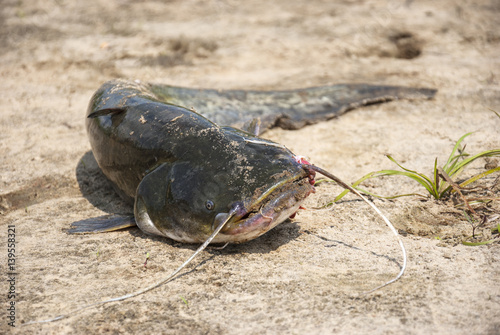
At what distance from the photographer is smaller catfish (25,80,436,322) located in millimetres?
2217

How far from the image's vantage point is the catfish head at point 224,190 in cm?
221

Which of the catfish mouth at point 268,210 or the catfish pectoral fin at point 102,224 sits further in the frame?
the catfish pectoral fin at point 102,224

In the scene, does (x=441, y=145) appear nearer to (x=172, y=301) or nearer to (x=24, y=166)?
(x=172, y=301)

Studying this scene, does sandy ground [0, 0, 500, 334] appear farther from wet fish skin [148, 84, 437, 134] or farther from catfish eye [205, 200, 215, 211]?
catfish eye [205, 200, 215, 211]

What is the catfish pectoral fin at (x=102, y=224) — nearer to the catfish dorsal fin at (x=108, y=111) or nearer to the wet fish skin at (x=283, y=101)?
the catfish dorsal fin at (x=108, y=111)

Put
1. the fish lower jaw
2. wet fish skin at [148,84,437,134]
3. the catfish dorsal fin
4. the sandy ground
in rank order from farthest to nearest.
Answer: wet fish skin at [148,84,437,134]
the catfish dorsal fin
the fish lower jaw
the sandy ground

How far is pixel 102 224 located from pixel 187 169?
698 mm

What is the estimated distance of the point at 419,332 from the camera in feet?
5.90

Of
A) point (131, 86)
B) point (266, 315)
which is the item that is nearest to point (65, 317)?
point (266, 315)

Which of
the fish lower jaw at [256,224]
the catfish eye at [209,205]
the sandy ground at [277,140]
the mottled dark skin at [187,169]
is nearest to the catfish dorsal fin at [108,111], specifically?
the mottled dark skin at [187,169]

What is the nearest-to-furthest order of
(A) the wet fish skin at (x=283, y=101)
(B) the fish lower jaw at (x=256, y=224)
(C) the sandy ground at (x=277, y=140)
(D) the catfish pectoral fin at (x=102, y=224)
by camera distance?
(C) the sandy ground at (x=277, y=140), (B) the fish lower jaw at (x=256, y=224), (D) the catfish pectoral fin at (x=102, y=224), (A) the wet fish skin at (x=283, y=101)

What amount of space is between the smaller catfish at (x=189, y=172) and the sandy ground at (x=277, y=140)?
17cm

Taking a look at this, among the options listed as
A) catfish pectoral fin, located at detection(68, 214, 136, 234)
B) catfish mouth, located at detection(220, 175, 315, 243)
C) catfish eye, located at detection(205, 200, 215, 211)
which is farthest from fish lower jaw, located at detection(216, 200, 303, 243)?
catfish pectoral fin, located at detection(68, 214, 136, 234)

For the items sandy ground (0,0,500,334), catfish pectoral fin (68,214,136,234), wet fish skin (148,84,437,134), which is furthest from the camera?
wet fish skin (148,84,437,134)
